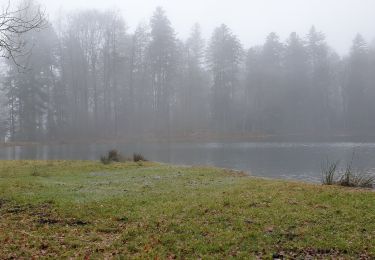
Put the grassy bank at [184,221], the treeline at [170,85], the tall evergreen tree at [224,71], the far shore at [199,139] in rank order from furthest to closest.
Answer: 1. the tall evergreen tree at [224,71]
2. the treeline at [170,85]
3. the far shore at [199,139]
4. the grassy bank at [184,221]

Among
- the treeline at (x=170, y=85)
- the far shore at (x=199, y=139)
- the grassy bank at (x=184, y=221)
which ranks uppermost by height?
the treeline at (x=170, y=85)

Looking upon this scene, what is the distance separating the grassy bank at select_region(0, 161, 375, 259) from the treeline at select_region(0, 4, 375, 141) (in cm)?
4877

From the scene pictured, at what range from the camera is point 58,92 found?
206 feet

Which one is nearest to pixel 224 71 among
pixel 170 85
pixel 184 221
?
pixel 170 85

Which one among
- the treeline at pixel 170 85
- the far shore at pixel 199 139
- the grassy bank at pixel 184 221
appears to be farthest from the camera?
the treeline at pixel 170 85

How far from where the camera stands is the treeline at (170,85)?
6131cm

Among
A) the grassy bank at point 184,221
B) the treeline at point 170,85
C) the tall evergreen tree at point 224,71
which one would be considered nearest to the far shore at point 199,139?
the treeline at point 170,85

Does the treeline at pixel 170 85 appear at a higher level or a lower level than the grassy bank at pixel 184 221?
higher

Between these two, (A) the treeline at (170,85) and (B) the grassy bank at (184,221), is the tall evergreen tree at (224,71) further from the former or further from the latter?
(B) the grassy bank at (184,221)

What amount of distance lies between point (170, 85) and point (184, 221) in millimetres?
58915

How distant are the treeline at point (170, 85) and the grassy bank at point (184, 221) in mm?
48771

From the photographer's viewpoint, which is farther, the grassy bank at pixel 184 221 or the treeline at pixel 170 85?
the treeline at pixel 170 85

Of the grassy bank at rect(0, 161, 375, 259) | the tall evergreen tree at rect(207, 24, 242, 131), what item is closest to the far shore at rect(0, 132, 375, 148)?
the tall evergreen tree at rect(207, 24, 242, 131)

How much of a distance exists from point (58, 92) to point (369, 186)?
5522 cm
